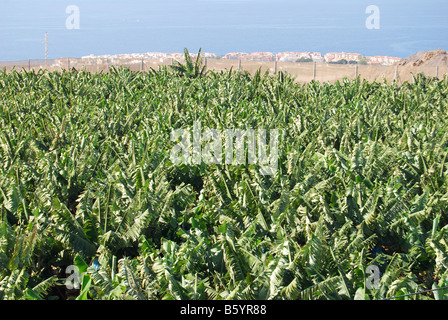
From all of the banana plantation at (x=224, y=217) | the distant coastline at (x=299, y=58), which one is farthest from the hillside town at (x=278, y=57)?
the banana plantation at (x=224, y=217)

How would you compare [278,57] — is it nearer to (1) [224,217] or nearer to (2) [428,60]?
(2) [428,60]

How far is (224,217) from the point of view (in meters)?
4.27

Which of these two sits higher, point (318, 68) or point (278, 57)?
point (278, 57)

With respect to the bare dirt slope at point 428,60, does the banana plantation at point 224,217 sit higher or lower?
lower

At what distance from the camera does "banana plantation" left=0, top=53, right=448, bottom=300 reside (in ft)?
10.9

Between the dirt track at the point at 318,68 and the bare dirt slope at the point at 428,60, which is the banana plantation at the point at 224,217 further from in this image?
the bare dirt slope at the point at 428,60

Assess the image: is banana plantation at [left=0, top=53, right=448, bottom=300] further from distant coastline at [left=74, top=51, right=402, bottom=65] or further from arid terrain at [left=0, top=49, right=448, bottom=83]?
distant coastline at [left=74, top=51, right=402, bottom=65]

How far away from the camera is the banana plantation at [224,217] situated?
10.9 ft

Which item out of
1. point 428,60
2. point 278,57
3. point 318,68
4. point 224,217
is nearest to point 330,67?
point 318,68

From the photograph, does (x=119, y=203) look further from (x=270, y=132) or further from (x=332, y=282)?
(x=270, y=132)

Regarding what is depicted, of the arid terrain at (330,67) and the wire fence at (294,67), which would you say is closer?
the arid terrain at (330,67)

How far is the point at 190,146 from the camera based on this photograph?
6676 mm

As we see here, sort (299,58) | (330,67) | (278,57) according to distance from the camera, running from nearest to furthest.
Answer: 1. (330,67)
2. (299,58)
3. (278,57)

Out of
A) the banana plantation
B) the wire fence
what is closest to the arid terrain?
the wire fence
